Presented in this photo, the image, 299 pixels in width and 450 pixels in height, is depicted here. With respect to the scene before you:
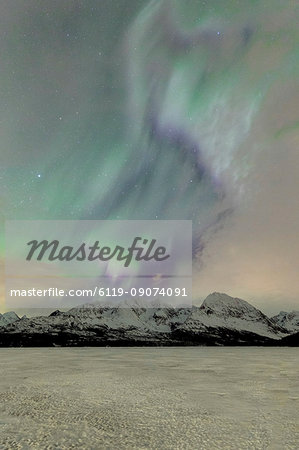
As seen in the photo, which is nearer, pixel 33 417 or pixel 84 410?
pixel 33 417

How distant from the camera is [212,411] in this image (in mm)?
18719

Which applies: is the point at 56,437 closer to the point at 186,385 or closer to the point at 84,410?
the point at 84,410

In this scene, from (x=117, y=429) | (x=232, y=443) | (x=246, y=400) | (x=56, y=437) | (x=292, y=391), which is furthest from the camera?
(x=292, y=391)

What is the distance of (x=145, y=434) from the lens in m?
14.3

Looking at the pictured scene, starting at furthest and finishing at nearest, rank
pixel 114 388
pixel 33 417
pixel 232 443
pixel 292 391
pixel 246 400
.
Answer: pixel 114 388 → pixel 292 391 → pixel 246 400 → pixel 33 417 → pixel 232 443

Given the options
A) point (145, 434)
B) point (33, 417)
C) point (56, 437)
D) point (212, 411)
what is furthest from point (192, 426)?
point (33, 417)

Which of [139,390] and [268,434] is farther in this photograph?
[139,390]

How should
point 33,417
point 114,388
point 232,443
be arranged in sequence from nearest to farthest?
point 232,443
point 33,417
point 114,388

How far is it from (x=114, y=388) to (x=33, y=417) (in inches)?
461

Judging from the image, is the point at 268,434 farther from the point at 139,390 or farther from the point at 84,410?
the point at 139,390

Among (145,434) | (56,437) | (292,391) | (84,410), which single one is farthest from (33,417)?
(292,391)

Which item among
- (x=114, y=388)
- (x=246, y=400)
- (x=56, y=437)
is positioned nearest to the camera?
(x=56, y=437)

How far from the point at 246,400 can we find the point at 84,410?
9181 mm

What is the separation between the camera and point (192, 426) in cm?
1551
